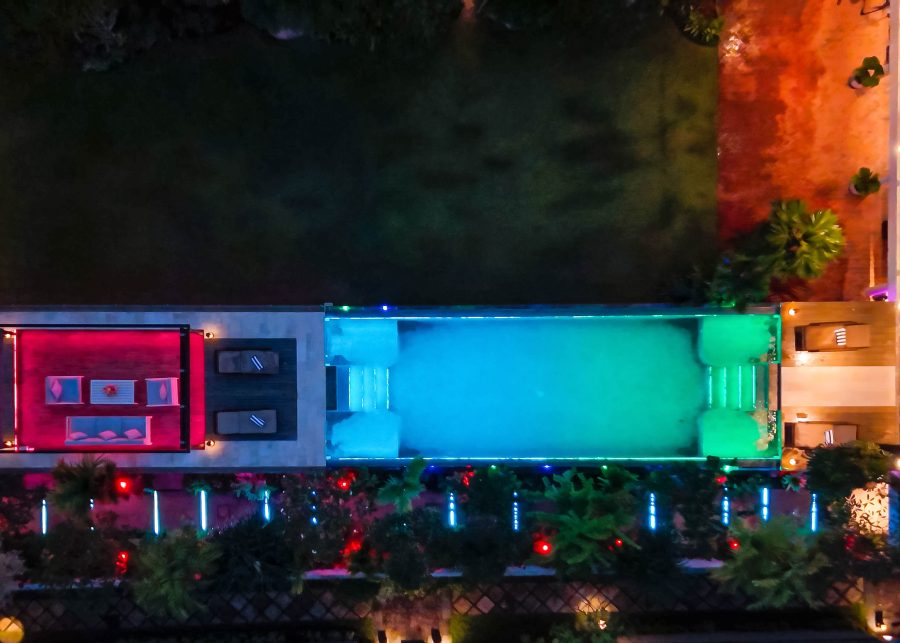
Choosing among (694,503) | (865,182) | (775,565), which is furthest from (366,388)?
(865,182)

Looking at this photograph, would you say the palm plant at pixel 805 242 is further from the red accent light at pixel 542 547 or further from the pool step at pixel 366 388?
the pool step at pixel 366 388

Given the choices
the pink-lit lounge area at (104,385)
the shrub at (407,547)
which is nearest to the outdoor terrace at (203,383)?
the pink-lit lounge area at (104,385)

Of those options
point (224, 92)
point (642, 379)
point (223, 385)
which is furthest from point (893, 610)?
point (224, 92)

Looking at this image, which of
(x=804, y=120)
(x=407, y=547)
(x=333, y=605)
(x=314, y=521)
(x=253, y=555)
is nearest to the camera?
(x=407, y=547)

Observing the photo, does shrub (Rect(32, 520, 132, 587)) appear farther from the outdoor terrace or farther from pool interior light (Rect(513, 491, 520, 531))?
pool interior light (Rect(513, 491, 520, 531))

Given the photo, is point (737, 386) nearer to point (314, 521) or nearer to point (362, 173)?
point (314, 521)
